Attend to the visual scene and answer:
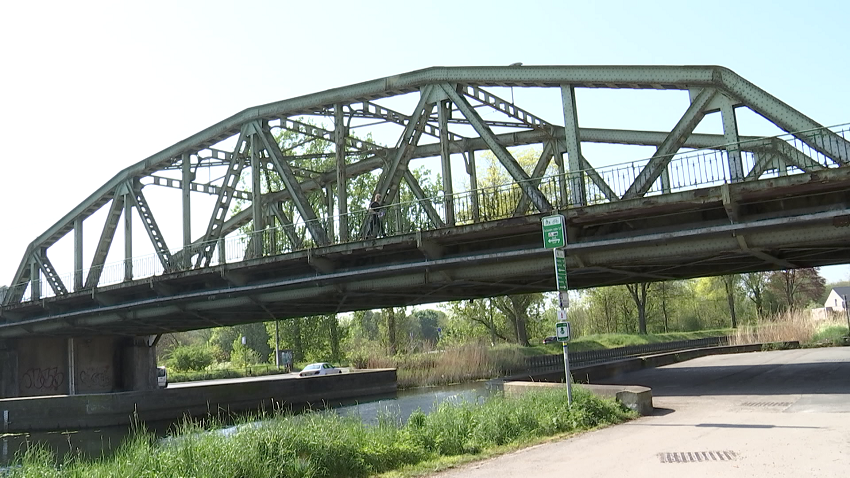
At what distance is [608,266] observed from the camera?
67.1 ft

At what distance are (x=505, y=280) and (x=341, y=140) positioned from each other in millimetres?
8120

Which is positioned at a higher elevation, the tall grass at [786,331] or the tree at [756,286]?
the tree at [756,286]

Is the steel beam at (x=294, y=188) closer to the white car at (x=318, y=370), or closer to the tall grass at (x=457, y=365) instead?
the tall grass at (x=457, y=365)

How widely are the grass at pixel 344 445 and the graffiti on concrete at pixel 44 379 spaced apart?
32549 mm

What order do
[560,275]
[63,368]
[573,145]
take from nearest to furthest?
1. [560,275]
2. [573,145]
3. [63,368]

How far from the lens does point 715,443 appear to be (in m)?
10.6

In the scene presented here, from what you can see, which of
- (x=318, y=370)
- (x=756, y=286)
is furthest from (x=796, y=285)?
(x=318, y=370)

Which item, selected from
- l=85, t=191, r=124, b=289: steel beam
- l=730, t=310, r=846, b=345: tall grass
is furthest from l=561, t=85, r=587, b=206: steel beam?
l=730, t=310, r=846, b=345: tall grass

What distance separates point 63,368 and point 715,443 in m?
39.6

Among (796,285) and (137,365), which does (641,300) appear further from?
(137,365)

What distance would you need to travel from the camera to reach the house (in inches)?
3802

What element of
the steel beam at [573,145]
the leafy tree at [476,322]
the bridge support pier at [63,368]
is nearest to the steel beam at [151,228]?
the bridge support pier at [63,368]

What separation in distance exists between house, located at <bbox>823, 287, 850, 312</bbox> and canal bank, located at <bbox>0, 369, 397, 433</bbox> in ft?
242

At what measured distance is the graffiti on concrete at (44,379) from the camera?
40.5 metres
